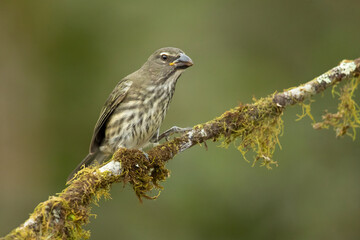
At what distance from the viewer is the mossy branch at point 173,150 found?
130 inches

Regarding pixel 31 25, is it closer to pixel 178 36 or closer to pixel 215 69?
pixel 178 36

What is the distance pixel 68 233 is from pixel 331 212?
3839mm

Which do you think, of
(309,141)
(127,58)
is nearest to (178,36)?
(127,58)

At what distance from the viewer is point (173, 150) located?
13.6 ft

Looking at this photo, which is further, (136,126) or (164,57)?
(164,57)

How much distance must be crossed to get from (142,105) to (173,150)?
1.01 meters

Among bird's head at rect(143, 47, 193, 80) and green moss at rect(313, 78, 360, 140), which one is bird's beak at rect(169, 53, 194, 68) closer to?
bird's head at rect(143, 47, 193, 80)

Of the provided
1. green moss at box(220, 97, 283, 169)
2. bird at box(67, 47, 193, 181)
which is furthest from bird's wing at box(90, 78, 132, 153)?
green moss at box(220, 97, 283, 169)

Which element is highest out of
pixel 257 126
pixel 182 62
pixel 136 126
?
pixel 182 62

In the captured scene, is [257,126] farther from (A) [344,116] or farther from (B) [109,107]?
(B) [109,107]

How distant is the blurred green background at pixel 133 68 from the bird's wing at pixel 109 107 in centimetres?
133

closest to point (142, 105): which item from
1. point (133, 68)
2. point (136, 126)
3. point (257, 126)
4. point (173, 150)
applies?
point (136, 126)

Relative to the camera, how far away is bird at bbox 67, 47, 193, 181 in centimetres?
500

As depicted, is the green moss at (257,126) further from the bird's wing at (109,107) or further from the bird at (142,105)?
the bird's wing at (109,107)
